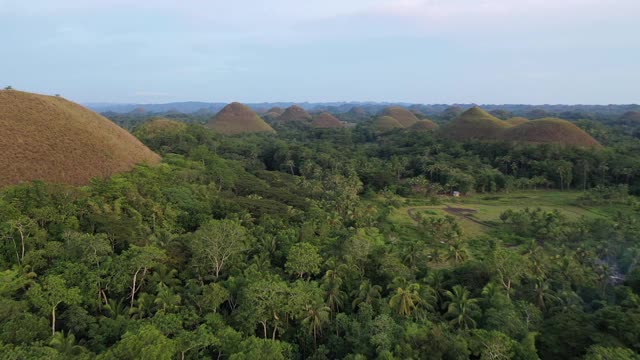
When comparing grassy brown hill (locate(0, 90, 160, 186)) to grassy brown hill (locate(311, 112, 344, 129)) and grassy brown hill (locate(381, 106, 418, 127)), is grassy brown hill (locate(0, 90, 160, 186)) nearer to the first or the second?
grassy brown hill (locate(311, 112, 344, 129))

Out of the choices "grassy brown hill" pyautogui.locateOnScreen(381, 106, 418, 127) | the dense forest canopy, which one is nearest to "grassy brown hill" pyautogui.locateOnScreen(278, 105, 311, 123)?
"grassy brown hill" pyautogui.locateOnScreen(381, 106, 418, 127)

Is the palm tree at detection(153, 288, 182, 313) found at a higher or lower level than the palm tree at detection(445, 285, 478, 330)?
higher

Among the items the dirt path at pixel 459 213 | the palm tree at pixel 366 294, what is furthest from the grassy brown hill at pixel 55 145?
the dirt path at pixel 459 213

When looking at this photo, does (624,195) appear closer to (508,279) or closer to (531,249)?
(531,249)

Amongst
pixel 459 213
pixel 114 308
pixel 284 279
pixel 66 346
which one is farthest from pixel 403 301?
pixel 459 213

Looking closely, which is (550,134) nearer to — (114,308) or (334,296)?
(334,296)

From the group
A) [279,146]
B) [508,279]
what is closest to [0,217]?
[508,279]
